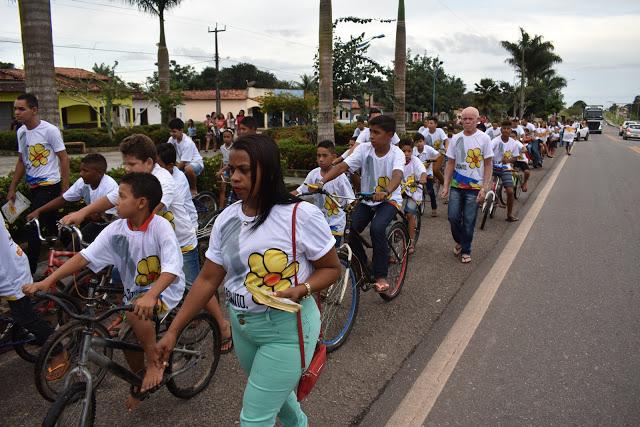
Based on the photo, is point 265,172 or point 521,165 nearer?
point 265,172

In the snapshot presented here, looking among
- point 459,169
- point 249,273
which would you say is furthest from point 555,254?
point 249,273

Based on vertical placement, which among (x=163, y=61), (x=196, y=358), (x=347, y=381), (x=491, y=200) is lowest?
(x=347, y=381)

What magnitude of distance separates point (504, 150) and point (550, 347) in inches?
266

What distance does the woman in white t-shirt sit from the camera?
2.26m

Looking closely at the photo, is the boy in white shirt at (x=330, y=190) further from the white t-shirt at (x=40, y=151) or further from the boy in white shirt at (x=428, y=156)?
the boy in white shirt at (x=428, y=156)

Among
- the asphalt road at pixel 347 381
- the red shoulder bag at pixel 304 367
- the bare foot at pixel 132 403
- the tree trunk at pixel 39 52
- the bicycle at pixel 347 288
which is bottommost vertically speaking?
the asphalt road at pixel 347 381

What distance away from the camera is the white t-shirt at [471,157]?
22.6 ft

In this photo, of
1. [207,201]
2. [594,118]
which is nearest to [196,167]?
[207,201]

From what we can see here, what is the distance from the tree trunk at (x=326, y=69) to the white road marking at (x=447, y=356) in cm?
658

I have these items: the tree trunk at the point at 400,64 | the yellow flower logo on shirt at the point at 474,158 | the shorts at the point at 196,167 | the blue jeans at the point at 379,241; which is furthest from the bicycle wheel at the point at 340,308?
the tree trunk at the point at 400,64

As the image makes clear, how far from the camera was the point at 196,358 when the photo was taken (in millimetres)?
3602

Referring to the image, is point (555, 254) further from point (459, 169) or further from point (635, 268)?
point (459, 169)

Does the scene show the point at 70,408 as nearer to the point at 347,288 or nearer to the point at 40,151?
the point at 347,288

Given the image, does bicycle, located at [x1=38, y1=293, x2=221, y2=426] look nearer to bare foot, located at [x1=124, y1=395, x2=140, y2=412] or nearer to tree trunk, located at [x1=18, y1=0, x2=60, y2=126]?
bare foot, located at [x1=124, y1=395, x2=140, y2=412]
